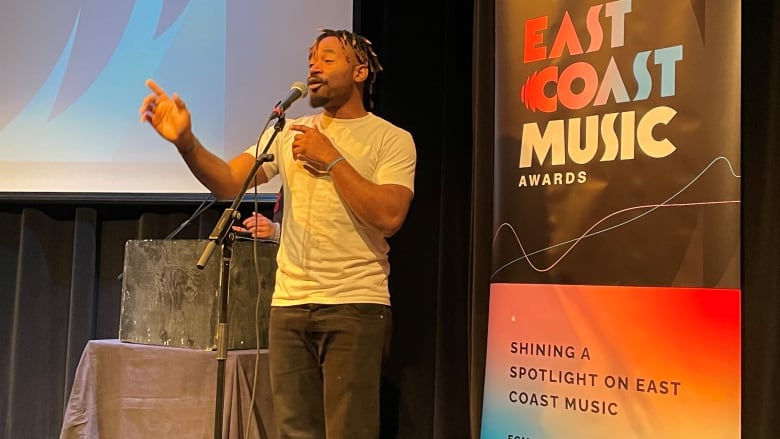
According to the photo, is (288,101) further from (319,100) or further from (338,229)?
(338,229)

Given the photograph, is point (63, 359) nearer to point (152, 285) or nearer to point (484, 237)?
point (152, 285)

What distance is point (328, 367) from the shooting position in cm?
166

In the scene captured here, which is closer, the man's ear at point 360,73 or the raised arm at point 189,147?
the raised arm at point 189,147

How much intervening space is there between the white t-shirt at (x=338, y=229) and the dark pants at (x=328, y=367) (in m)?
0.03

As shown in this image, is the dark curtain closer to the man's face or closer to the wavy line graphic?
the wavy line graphic

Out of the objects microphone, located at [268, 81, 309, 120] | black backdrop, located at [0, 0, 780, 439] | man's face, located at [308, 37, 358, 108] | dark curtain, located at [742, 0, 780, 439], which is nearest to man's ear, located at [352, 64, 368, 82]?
man's face, located at [308, 37, 358, 108]

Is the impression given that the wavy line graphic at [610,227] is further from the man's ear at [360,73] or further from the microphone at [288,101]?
the microphone at [288,101]

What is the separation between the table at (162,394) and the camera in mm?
2006

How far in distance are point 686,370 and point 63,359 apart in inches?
90.7

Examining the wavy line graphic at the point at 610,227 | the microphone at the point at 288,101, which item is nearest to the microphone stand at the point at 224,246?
the microphone at the point at 288,101

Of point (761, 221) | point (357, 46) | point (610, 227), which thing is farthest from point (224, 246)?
point (761, 221)

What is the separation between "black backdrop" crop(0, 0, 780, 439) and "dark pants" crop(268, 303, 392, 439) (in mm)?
553

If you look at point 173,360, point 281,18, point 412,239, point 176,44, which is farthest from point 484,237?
point 176,44

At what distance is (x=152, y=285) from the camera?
6.99 feet
